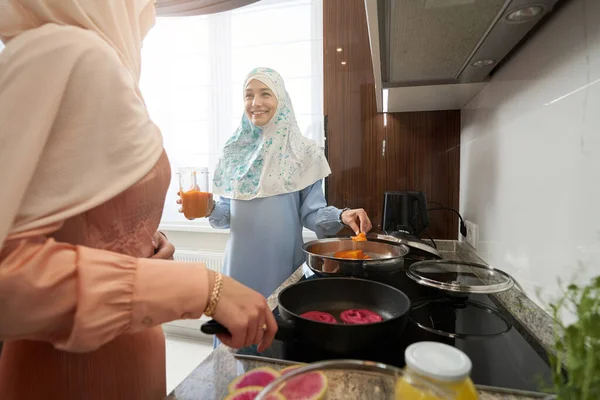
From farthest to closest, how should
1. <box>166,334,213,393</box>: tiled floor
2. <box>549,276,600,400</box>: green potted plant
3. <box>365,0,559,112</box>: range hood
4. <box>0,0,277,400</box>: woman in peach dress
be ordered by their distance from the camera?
<box>166,334,213,393</box>: tiled floor
<box>365,0,559,112</box>: range hood
<box>0,0,277,400</box>: woman in peach dress
<box>549,276,600,400</box>: green potted plant

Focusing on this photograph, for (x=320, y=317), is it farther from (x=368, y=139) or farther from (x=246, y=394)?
(x=368, y=139)

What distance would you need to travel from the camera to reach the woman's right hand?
18.0 inches

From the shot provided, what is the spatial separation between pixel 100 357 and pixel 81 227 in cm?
22

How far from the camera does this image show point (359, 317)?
26.4 inches

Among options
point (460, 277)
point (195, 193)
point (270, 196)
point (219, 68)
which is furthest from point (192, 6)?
point (219, 68)

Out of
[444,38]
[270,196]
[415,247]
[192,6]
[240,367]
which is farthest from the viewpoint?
[270,196]

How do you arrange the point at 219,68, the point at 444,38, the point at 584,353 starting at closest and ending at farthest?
the point at 584,353 → the point at 444,38 → the point at 219,68

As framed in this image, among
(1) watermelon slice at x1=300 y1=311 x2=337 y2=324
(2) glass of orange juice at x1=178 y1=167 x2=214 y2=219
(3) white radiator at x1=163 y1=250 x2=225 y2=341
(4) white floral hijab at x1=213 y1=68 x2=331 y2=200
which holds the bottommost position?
(3) white radiator at x1=163 y1=250 x2=225 y2=341

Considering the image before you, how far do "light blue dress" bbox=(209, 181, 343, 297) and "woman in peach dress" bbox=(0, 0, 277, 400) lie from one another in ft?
2.86

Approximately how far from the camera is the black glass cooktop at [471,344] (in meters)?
0.52

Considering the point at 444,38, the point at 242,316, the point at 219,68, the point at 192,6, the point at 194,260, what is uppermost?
the point at 219,68

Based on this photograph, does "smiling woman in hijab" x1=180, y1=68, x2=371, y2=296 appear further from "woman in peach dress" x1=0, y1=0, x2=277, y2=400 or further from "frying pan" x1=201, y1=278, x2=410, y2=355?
"woman in peach dress" x1=0, y1=0, x2=277, y2=400

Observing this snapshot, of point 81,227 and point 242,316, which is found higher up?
point 81,227

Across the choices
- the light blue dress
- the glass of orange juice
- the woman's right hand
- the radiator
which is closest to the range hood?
the woman's right hand
